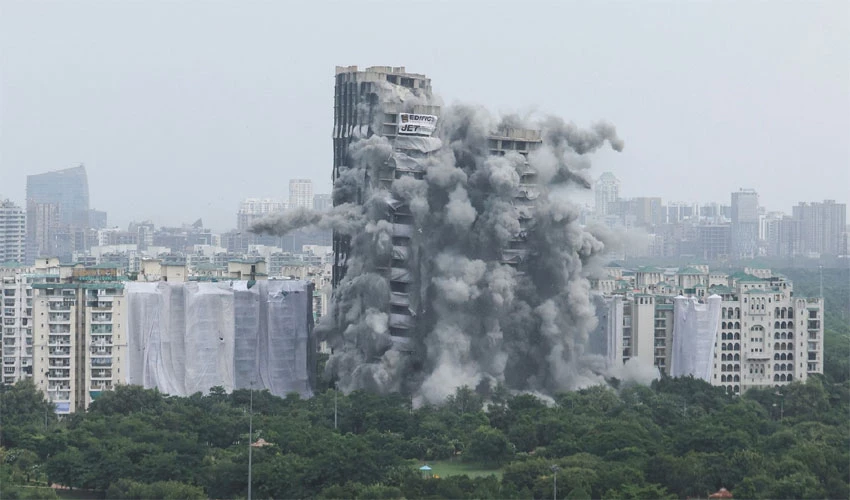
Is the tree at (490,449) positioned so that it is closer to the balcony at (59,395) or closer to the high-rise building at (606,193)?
the balcony at (59,395)

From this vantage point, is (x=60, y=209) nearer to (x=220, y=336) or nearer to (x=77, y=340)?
(x=220, y=336)

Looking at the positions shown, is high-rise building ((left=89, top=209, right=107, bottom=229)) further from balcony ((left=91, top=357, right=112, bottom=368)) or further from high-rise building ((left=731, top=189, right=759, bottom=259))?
balcony ((left=91, top=357, right=112, bottom=368))

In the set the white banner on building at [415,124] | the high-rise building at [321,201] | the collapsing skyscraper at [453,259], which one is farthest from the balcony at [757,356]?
the high-rise building at [321,201]

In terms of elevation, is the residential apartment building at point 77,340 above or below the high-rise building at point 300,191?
below

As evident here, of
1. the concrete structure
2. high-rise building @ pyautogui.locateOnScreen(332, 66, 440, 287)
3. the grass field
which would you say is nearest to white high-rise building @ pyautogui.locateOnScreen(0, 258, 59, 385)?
high-rise building @ pyautogui.locateOnScreen(332, 66, 440, 287)

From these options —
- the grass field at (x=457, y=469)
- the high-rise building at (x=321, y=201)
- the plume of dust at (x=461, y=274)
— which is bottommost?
the grass field at (x=457, y=469)

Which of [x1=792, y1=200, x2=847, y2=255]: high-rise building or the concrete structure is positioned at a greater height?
[x1=792, y1=200, x2=847, y2=255]: high-rise building
